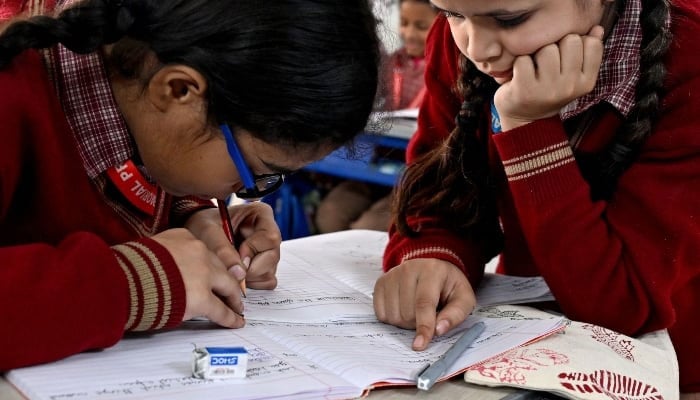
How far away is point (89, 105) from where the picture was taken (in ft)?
2.93

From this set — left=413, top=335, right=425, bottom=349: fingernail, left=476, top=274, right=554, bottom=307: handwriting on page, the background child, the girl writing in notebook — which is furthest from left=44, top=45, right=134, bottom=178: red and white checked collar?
the background child

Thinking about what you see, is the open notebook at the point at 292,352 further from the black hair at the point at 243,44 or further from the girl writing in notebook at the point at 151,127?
the black hair at the point at 243,44

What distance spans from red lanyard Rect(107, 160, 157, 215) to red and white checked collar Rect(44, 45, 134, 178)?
4 centimetres

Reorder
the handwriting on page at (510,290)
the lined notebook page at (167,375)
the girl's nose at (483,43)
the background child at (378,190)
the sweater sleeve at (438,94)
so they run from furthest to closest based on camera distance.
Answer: the background child at (378,190) < the sweater sleeve at (438,94) < the handwriting on page at (510,290) < the girl's nose at (483,43) < the lined notebook page at (167,375)

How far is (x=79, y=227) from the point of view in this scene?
93 cm

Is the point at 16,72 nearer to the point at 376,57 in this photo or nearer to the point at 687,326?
the point at 376,57

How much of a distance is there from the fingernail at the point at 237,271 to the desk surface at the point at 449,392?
26 cm

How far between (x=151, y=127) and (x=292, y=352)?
0.30 metres

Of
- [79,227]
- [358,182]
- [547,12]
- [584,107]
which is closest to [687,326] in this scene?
[584,107]

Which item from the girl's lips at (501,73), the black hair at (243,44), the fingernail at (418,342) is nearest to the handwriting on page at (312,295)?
the fingernail at (418,342)

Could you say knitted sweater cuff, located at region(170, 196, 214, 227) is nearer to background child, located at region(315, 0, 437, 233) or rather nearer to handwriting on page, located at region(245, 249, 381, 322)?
handwriting on page, located at region(245, 249, 381, 322)

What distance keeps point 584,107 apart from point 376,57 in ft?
1.11

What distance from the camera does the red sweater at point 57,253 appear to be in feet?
2.29

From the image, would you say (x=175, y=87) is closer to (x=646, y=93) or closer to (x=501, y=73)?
(x=501, y=73)
